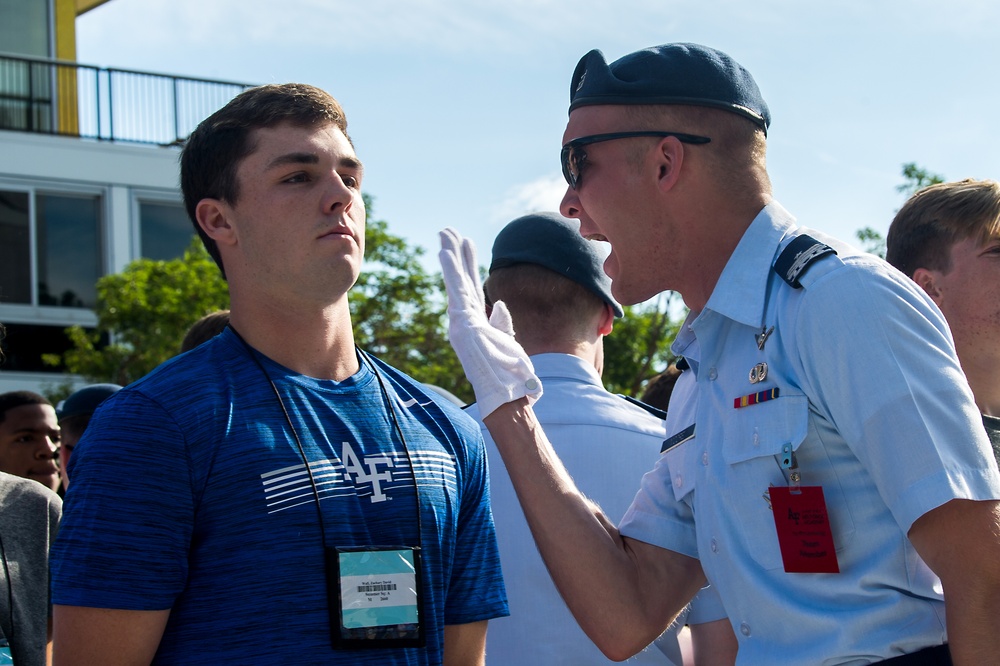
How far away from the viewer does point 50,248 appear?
1639 centimetres

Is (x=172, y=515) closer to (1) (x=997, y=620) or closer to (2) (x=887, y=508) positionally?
(2) (x=887, y=508)

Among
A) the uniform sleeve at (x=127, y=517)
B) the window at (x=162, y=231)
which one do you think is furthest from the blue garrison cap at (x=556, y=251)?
the window at (x=162, y=231)

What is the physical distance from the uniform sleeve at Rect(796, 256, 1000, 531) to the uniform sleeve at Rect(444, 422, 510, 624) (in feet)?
2.76

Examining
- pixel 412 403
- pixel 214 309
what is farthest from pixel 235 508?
pixel 214 309

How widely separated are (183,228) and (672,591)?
1613cm

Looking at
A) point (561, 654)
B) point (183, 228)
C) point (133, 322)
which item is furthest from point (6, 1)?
point (561, 654)

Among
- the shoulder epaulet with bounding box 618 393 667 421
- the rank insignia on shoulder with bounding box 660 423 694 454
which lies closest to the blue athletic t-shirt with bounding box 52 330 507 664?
the rank insignia on shoulder with bounding box 660 423 694 454

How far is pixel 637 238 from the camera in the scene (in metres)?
2.49

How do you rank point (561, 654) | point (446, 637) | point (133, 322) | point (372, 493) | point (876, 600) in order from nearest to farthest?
point (876, 600), point (372, 493), point (446, 637), point (561, 654), point (133, 322)

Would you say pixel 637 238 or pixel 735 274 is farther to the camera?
pixel 637 238

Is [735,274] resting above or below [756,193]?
below

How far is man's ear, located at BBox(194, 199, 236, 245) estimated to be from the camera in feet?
8.14

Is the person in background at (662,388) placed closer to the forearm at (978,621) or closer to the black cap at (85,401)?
the black cap at (85,401)

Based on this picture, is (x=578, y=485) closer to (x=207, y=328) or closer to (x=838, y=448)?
(x=838, y=448)
